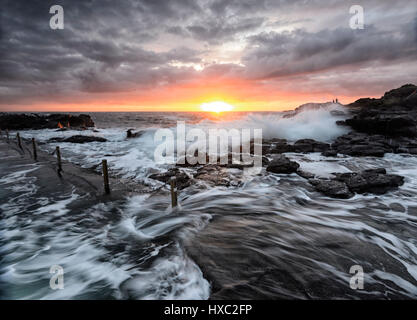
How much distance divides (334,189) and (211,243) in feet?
20.5

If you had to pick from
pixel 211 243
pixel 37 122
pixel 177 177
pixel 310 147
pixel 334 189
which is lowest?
pixel 211 243

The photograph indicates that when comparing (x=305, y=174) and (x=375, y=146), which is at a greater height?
(x=375, y=146)

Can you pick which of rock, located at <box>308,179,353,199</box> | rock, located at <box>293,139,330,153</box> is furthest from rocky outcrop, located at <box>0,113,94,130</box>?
rock, located at <box>308,179,353,199</box>

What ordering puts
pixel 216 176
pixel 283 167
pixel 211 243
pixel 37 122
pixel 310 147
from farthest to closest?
pixel 37 122 < pixel 310 147 < pixel 283 167 < pixel 216 176 < pixel 211 243

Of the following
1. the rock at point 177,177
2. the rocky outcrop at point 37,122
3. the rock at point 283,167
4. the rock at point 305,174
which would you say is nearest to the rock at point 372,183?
the rock at point 305,174

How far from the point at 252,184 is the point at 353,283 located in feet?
20.6

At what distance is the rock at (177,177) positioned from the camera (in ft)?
33.4

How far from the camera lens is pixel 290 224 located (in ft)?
21.1

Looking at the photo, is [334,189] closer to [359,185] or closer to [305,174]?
[359,185]

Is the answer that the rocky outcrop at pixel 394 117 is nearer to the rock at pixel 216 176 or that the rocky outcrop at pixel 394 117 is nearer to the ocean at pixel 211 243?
the ocean at pixel 211 243

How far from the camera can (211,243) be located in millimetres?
5289

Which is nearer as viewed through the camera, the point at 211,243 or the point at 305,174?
the point at 211,243

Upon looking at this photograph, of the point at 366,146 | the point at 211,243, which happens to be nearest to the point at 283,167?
the point at 211,243

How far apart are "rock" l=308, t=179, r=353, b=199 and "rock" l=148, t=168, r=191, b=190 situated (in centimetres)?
596
